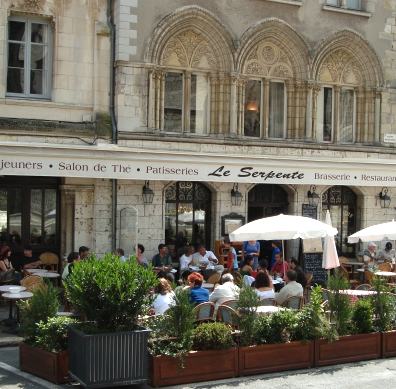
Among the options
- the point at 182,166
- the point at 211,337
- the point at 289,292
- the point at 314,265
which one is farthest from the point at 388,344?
the point at 314,265

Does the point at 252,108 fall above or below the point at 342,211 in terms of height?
above

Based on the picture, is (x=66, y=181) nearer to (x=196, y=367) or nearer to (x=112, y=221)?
(x=112, y=221)

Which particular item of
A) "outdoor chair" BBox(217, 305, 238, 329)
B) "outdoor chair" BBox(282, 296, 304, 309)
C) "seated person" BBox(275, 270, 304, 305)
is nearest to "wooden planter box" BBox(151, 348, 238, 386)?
"outdoor chair" BBox(217, 305, 238, 329)

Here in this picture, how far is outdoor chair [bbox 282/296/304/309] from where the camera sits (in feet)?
41.3

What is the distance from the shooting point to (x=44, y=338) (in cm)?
1008

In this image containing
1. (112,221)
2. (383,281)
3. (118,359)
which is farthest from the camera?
(112,221)

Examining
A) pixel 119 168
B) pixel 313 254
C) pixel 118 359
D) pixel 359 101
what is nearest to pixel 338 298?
pixel 118 359

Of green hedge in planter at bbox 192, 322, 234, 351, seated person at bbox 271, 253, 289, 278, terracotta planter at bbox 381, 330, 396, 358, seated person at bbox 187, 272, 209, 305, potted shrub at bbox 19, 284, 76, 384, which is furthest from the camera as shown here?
seated person at bbox 271, 253, 289, 278

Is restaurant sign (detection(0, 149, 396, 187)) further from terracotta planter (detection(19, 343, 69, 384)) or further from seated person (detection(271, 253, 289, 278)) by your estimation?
terracotta planter (detection(19, 343, 69, 384))

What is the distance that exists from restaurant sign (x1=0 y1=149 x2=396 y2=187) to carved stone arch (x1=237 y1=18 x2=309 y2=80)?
2.44 meters

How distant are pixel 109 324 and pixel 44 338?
114cm

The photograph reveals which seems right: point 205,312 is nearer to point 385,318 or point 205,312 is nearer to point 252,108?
point 385,318

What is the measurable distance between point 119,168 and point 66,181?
125cm

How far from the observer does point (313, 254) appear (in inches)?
784
